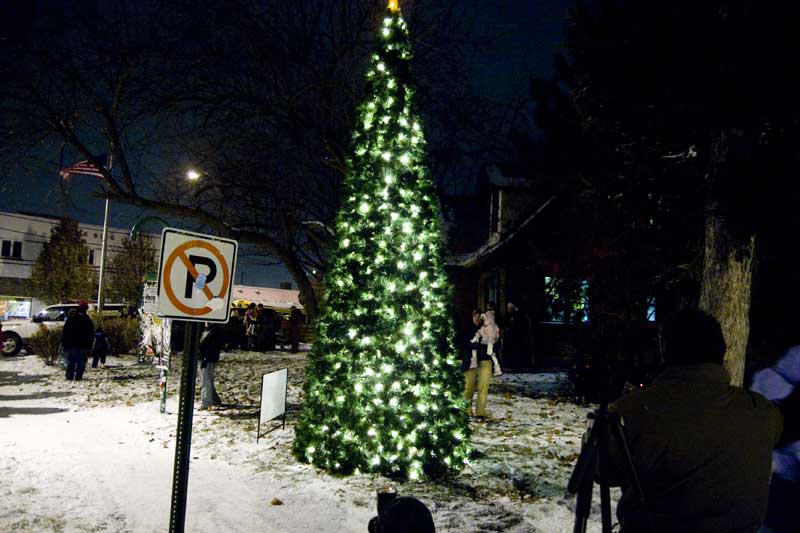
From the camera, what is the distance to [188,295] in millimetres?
4715

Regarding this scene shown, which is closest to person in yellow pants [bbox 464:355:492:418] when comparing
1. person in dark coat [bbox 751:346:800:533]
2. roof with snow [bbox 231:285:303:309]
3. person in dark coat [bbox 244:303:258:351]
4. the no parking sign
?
the no parking sign

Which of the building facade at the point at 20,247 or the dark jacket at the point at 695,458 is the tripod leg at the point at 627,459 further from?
the building facade at the point at 20,247

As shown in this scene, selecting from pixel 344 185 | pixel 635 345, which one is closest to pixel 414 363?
pixel 344 185

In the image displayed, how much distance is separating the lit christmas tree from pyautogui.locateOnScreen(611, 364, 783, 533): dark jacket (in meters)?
5.26

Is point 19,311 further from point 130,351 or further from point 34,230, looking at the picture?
point 34,230

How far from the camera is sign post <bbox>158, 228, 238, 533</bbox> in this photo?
4309 millimetres

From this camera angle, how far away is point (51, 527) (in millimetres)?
5566

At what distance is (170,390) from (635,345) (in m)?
11.2

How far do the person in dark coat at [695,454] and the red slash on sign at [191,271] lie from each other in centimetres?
341

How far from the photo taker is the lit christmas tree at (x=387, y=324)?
292 inches

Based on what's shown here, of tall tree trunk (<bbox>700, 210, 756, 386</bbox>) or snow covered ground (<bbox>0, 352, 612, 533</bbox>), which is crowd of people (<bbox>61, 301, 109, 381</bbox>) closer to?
snow covered ground (<bbox>0, 352, 612, 533</bbox>)

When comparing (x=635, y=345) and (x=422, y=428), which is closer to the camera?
(x=422, y=428)

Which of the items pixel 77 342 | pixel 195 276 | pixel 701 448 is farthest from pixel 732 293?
pixel 77 342

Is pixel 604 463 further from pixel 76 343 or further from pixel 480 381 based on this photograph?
pixel 76 343
